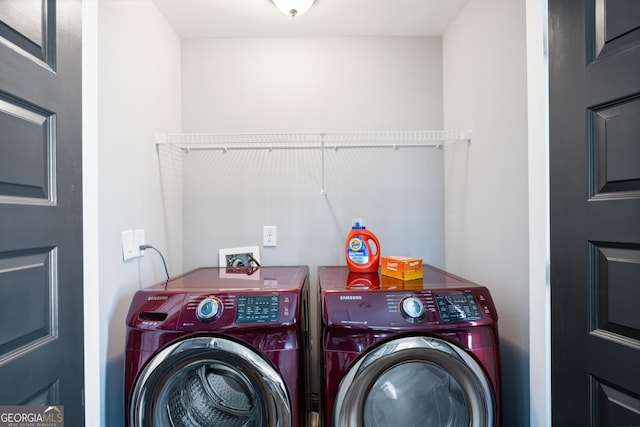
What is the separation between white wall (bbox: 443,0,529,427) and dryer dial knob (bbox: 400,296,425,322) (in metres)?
0.54

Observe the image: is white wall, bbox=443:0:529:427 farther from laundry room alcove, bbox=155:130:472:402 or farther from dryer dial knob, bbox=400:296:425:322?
dryer dial knob, bbox=400:296:425:322

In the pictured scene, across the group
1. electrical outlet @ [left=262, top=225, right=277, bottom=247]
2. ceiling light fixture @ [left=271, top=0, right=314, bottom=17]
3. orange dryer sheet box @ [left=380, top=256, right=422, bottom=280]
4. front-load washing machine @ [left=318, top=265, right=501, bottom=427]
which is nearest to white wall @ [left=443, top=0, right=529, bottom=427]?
front-load washing machine @ [left=318, top=265, right=501, bottom=427]

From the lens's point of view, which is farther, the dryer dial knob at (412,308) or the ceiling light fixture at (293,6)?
the ceiling light fixture at (293,6)

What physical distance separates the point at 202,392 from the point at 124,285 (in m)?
Result: 0.61

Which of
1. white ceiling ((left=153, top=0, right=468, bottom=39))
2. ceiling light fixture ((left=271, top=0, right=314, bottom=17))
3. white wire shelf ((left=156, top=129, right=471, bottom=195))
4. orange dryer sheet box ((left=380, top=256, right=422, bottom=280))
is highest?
white ceiling ((left=153, top=0, right=468, bottom=39))

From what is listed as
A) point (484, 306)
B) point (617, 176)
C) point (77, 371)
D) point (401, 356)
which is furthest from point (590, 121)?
point (77, 371)

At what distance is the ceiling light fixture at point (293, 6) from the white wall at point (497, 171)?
0.94m

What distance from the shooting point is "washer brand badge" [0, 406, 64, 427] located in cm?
79

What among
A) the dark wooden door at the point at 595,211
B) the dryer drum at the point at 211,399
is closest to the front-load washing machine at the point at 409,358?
the dark wooden door at the point at 595,211

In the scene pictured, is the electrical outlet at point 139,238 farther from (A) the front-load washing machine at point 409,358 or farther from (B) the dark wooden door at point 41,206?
(A) the front-load washing machine at point 409,358

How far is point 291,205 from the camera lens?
1.96 metres

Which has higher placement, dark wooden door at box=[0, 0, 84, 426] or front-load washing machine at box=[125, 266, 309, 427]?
dark wooden door at box=[0, 0, 84, 426]

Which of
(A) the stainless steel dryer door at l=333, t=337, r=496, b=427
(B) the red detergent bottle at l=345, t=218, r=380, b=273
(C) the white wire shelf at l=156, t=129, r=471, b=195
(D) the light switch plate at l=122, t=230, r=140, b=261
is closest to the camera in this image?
(A) the stainless steel dryer door at l=333, t=337, r=496, b=427

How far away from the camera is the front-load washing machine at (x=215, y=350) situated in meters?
1.08
